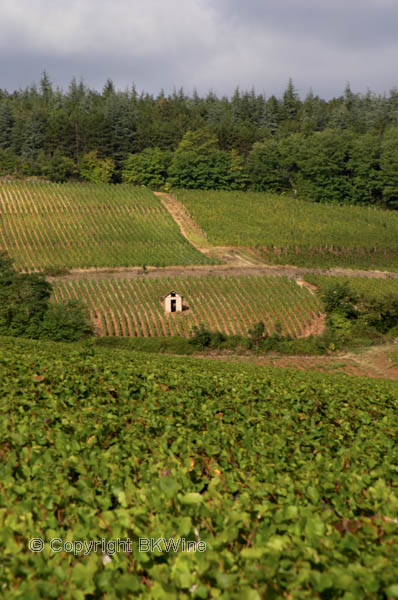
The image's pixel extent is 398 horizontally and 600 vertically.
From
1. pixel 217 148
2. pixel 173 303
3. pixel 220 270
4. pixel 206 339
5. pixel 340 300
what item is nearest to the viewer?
pixel 206 339

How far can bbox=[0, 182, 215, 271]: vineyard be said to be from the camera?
5594 cm

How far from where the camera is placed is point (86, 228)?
66125mm

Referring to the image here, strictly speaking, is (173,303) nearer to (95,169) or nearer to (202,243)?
(202,243)

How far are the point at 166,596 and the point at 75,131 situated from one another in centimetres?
12157

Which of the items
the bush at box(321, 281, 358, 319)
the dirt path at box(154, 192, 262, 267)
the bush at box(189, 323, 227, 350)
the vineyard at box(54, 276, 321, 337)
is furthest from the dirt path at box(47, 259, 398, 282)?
the bush at box(189, 323, 227, 350)

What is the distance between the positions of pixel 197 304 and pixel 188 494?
3791 centimetres

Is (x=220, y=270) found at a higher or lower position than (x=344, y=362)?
higher

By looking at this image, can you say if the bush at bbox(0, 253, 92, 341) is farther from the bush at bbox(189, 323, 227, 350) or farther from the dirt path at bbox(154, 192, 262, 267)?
the dirt path at bbox(154, 192, 262, 267)

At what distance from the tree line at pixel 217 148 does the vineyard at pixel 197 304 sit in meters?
53.5

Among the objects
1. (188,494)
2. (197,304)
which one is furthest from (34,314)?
(188,494)

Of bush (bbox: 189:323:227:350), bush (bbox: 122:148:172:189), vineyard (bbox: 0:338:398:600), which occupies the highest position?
bush (bbox: 122:148:172:189)

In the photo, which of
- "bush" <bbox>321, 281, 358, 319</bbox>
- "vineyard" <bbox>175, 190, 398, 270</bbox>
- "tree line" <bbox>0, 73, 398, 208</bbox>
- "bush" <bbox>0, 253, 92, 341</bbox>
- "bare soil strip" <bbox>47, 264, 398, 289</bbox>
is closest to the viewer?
"bush" <bbox>0, 253, 92, 341</bbox>

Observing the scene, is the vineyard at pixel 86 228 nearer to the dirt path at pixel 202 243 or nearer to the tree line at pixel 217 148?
the dirt path at pixel 202 243

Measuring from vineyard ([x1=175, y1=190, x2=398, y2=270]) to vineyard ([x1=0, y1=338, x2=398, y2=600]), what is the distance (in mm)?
51425
